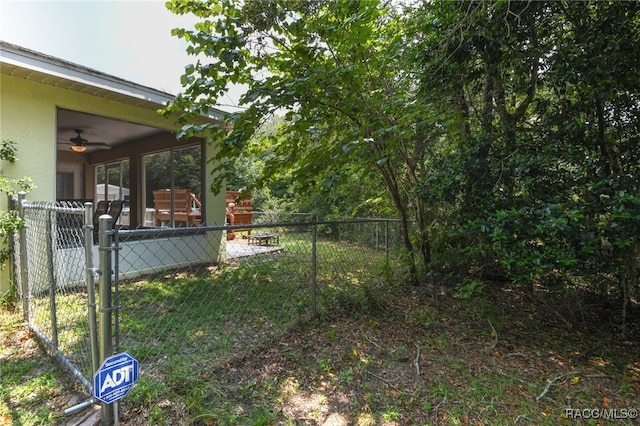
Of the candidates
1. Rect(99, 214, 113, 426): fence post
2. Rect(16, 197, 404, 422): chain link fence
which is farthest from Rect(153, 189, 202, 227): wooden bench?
Rect(99, 214, 113, 426): fence post

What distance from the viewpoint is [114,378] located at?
157 centimetres

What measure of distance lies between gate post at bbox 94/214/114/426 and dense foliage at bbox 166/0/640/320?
58.6 inches

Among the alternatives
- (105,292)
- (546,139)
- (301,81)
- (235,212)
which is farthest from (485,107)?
(235,212)

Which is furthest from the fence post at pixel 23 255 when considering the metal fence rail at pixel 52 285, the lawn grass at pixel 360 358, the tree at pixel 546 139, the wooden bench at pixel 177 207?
the tree at pixel 546 139

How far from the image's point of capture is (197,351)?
2820 millimetres

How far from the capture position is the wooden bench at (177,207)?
23.2 feet

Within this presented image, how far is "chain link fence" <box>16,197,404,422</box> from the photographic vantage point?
88.7 inches

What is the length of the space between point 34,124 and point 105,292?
387cm

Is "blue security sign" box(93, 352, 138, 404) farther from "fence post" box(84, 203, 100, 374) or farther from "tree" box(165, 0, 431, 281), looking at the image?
"tree" box(165, 0, 431, 281)

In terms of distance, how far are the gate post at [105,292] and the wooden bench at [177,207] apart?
532cm

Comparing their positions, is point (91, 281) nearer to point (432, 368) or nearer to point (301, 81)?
point (301, 81)

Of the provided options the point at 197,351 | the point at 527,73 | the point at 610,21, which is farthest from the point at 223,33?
the point at 610,21

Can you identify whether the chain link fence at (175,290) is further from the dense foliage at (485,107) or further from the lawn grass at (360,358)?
the dense foliage at (485,107)

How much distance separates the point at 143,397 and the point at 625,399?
3.51 metres
